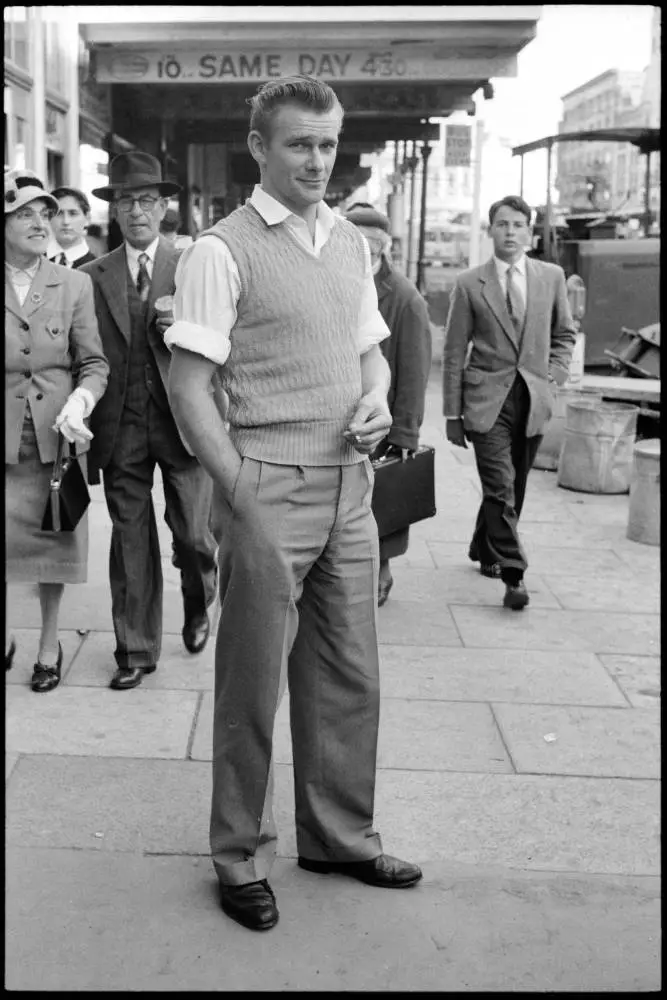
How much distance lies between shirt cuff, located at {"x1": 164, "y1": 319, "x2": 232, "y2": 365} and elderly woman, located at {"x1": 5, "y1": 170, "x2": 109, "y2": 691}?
1.59 metres

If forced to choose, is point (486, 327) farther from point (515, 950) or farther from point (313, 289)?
point (515, 950)

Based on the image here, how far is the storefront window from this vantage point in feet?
33.7

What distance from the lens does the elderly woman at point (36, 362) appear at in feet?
15.4

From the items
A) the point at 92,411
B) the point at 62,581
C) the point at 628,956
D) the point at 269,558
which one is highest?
the point at 92,411

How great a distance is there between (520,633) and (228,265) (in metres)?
3.32

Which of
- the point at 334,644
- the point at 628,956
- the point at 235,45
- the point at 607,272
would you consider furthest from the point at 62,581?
the point at 607,272

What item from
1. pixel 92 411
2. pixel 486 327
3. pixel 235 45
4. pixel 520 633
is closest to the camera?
pixel 92 411

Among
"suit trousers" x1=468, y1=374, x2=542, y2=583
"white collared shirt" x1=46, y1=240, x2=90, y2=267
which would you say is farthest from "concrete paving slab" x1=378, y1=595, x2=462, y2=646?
Answer: "white collared shirt" x1=46, y1=240, x2=90, y2=267

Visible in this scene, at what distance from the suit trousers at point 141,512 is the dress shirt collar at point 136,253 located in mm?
550

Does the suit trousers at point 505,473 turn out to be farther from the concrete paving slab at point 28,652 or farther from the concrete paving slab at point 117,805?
the concrete paving slab at point 117,805

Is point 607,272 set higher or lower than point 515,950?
higher

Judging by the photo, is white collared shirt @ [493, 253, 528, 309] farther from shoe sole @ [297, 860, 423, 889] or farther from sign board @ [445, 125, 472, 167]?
sign board @ [445, 125, 472, 167]

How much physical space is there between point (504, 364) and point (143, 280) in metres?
2.11

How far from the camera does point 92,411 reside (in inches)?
194
